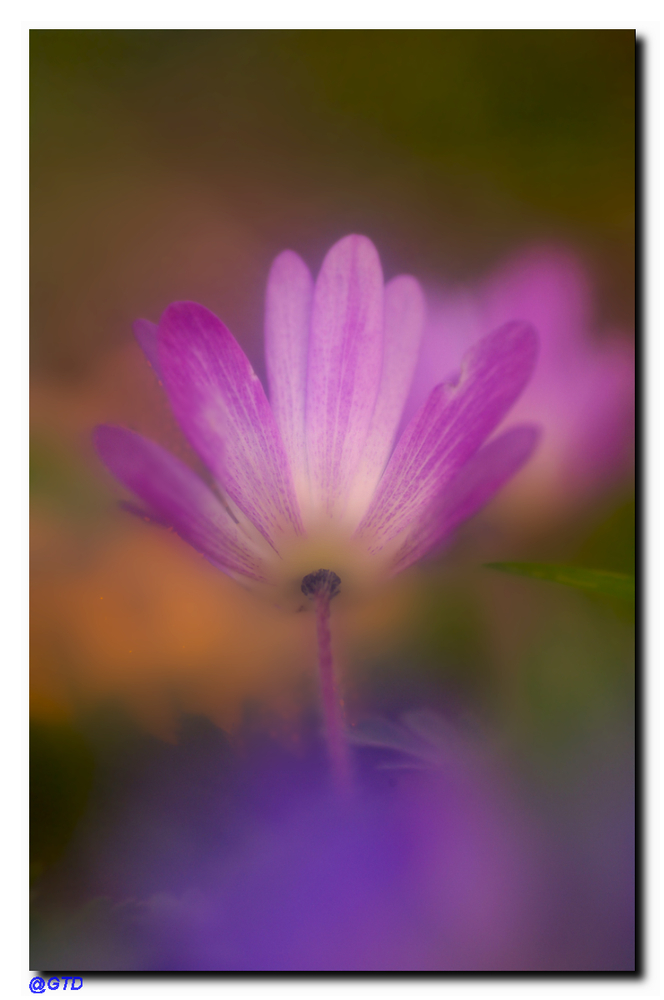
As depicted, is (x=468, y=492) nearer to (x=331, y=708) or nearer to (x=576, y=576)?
(x=576, y=576)

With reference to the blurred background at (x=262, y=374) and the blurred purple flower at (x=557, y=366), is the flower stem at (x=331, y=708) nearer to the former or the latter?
the blurred background at (x=262, y=374)

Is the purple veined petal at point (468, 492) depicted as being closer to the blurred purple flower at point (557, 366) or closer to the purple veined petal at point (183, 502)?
the blurred purple flower at point (557, 366)

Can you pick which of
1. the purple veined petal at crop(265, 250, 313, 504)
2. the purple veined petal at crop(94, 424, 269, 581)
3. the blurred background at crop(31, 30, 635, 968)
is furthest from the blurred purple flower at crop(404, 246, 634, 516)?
the purple veined petal at crop(94, 424, 269, 581)

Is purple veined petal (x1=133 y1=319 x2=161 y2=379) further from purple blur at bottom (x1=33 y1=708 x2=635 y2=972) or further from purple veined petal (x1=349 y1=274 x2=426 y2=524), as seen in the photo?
purple blur at bottom (x1=33 y1=708 x2=635 y2=972)

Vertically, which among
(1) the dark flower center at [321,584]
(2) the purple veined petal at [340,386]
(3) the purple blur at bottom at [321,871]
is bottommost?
(3) the purple blur at bottom at [321,871]

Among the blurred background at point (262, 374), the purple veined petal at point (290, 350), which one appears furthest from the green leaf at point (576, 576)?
the purple veined petal at point (290, 350)

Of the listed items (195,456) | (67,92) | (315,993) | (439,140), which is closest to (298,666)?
(195,456)

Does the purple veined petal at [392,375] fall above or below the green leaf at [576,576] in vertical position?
above

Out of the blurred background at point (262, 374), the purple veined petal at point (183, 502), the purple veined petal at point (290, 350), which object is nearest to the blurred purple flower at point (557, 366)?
the blurred background at point (262, 374)
